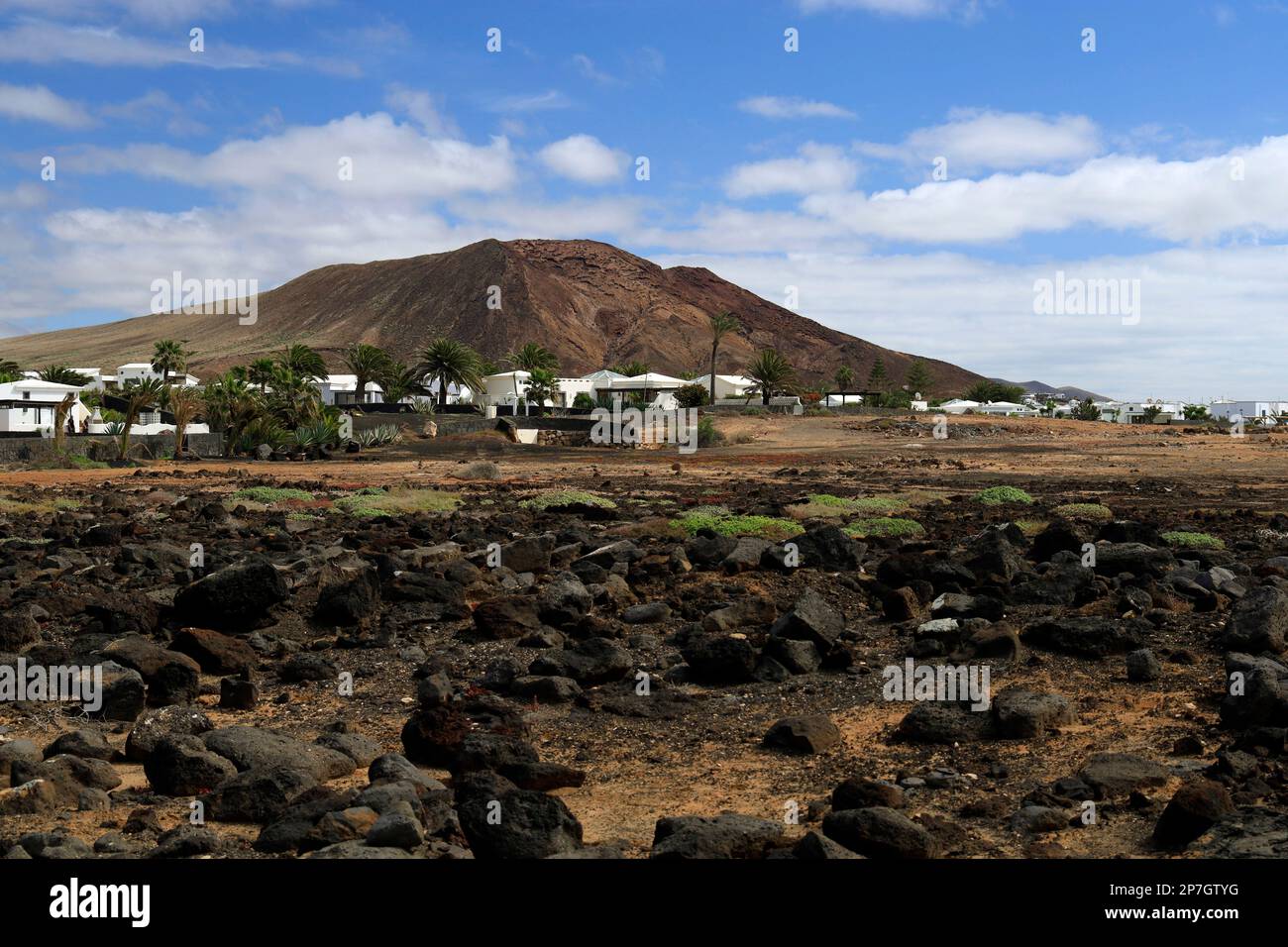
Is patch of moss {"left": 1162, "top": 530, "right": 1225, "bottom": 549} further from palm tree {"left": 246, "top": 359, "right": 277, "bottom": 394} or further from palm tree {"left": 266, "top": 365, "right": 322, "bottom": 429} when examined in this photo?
palm tree {"left": 246, "top": 359, "right": 277, "bottom": 394}

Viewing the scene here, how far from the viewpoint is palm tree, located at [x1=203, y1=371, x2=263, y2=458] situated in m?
43.1

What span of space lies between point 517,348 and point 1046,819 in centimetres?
16439

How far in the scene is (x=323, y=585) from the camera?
12297mm

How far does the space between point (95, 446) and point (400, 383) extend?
34.3 meters

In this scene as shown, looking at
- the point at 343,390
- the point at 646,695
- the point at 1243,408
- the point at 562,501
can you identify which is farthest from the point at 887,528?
the point at 1243,408

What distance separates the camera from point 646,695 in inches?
Result: 351

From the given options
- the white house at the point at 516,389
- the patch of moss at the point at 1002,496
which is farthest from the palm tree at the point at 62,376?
the patch of moss at the point at 1002,496

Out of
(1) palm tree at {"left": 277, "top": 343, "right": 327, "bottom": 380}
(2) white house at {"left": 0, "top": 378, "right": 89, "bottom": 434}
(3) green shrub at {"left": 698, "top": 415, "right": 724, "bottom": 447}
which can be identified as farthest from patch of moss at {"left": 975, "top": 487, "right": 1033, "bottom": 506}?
(1) palm tree at {"left": 277, "top": 343, "right": 327, "bottom": 380}

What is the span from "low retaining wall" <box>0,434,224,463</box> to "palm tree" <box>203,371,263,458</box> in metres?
0.71

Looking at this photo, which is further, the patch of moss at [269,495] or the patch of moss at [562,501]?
the patch of moss at [269,495]

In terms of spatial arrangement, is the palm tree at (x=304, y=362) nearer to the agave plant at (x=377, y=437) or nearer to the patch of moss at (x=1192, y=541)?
the agave plant at (x=377, y=437)

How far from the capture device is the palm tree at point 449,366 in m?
69.9

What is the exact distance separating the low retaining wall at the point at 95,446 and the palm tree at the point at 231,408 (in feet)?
2.31
